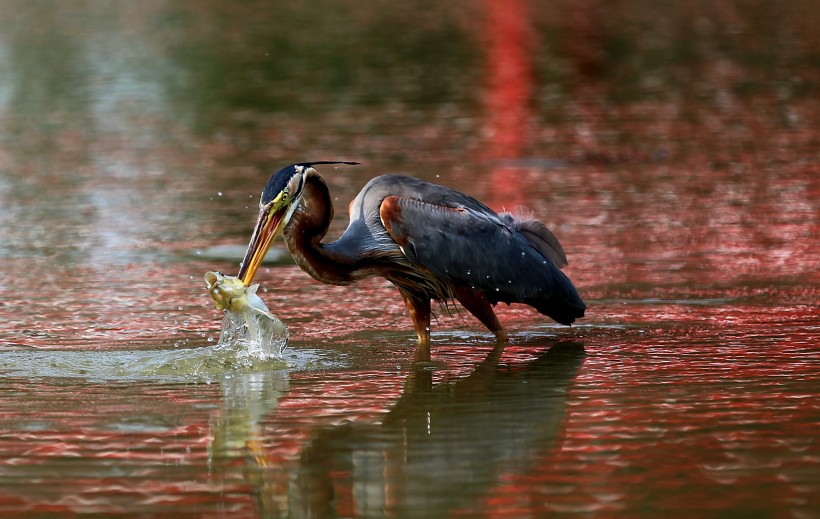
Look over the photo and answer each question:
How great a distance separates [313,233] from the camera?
30.6 feet

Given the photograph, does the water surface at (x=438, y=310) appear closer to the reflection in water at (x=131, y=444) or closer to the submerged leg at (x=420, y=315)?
the reflection in water at (x=131, y=444)

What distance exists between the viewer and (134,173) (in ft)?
53.7

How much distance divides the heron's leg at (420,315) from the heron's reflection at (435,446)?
0.71 metres

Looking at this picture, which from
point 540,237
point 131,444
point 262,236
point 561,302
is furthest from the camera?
point 540,237

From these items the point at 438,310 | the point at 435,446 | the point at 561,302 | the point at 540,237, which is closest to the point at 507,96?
the point at 438,310

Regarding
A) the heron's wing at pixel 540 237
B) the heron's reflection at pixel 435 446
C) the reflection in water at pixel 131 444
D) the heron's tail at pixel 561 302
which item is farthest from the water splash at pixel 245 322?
the heron's wing at pixel 540 237

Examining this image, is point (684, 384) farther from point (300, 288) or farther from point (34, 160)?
point (34, 160)

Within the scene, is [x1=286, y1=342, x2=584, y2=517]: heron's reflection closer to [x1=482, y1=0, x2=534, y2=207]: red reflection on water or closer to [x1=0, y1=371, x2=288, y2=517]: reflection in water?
[x1=0, y1=371, x2=288, y2=517]: reflection in water

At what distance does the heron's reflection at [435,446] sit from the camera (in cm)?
619

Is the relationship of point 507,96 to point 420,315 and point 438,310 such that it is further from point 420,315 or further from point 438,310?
point 420,315

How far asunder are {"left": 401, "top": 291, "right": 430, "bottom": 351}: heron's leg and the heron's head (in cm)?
104

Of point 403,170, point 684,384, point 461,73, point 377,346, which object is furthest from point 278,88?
point 684,384

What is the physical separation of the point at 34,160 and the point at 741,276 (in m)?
9.20

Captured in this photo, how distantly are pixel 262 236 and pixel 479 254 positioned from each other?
1451 mm
